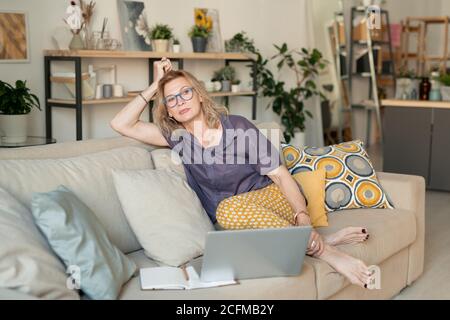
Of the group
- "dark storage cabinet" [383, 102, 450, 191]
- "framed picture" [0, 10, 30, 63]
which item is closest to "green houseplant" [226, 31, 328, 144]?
"dark storage cabinet" [383, 102, 450, 191]

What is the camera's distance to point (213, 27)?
5.51m

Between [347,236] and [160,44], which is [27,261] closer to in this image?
[347,236]

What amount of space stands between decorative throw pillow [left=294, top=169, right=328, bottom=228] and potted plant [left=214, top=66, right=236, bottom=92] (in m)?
2.41

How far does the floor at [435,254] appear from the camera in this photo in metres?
3.20

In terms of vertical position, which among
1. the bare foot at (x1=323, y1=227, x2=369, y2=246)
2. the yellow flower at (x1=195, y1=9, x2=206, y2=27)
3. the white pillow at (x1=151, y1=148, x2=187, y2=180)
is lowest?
the bare foot at (x1=323, y1=227, x2=369, y2=246)

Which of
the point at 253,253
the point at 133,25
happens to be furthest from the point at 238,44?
the point at 253,253

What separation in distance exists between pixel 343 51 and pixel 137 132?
5.21m

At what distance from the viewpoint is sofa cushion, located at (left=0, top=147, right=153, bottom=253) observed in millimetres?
2229

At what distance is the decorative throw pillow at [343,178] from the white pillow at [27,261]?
1569 millimetres

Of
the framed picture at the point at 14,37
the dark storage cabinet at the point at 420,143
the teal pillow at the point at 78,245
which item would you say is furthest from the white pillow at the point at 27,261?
the dark storage cabinet at the point at 420,143

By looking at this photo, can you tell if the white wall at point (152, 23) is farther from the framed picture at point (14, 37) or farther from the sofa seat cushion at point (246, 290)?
the sofa seat cushion at point (246, 290)

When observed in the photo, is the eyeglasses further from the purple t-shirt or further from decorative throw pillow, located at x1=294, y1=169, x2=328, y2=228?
decorative throw pillow, located at x1=294, y1=169, x2=328, y2=228

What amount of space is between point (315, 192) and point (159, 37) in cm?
224

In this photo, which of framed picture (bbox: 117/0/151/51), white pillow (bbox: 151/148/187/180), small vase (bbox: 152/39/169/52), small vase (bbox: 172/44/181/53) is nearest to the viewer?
white pillow (bbox: 151/148/187/180)
